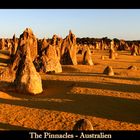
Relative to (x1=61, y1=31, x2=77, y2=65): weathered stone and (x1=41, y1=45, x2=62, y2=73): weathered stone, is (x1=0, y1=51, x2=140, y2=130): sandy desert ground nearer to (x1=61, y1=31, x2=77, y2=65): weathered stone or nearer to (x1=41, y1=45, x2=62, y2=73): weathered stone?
(x1=41, y1=45, x2=62, y2=73): weathered stone

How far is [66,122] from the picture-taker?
35.3 ft

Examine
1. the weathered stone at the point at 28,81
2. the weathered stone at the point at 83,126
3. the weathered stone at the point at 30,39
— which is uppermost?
the weathered stone at the point at 30,39

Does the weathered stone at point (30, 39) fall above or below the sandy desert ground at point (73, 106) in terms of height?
above

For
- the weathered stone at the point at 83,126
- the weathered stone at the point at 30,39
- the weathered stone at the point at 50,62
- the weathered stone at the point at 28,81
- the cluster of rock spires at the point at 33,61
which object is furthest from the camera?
the weathered stone at the point at 30,39

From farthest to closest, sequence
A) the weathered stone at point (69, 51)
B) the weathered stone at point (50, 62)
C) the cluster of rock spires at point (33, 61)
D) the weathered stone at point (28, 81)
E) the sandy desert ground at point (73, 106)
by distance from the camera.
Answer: the weathered stone at point (69, 51) → the weathered stone at point (50, 62) → the cluster of rock spires at point (33, 61) → the weathered stone at point (28, 81) → the sandy desert ground at point (73, 106)

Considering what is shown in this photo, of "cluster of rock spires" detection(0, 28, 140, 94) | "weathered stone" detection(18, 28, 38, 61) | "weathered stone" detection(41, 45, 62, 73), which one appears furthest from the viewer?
"weathered stone" detection(18, 28, 38, 61)

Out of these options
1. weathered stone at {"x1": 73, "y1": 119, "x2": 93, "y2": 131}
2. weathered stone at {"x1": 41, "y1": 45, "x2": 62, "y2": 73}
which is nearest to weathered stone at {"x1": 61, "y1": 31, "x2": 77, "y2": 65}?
weathered stone at {"x1": 41, "y1": 45, "x2": 62, "y2": 73}

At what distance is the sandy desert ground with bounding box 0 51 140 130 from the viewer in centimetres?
1065

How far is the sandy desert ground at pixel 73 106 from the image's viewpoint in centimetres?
1065

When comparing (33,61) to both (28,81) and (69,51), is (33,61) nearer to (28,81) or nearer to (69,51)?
(69,51)

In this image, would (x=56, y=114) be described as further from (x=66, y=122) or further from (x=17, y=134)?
(x=17, y=134)

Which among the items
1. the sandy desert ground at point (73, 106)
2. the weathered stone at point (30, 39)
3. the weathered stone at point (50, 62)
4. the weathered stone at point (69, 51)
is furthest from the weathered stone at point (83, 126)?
the weathered stone at point (69, 51)

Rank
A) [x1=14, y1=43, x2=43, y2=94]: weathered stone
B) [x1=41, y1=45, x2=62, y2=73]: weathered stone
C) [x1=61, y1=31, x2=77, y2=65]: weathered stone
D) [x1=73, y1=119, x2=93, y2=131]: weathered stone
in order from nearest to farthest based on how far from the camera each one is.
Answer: [x1=73, y1=119, x2=93, y2=131]: weathered stone, [x1=14, y1=43, x2=43, y2=94]: weathered stone, [x1=41, y1=45, x2=62, y2=73]: weathered stone, [x1=61, y1=31, x2=77, y2=65]: weathered stone

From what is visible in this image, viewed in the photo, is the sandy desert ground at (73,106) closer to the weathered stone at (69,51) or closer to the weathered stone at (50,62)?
the weathered stone at (50,62)
